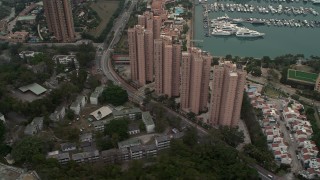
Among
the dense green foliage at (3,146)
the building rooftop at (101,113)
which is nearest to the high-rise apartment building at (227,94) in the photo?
the building rooftop at (101,113)

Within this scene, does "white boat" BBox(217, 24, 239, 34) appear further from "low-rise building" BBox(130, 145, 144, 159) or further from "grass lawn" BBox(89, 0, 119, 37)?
"low-rise building" BBox(130, 145, 144, 159)

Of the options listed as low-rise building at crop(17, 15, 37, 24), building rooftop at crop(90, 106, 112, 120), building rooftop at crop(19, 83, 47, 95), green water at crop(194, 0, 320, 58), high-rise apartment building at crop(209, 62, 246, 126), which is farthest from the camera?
low-rise building at crop(17, 15, 37, 24)

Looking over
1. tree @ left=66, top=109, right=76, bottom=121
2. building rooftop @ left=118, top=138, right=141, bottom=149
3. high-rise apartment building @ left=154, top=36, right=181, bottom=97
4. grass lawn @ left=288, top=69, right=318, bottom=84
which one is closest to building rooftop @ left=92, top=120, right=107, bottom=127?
tree @ left=66, top=109, right=76, bottom=121

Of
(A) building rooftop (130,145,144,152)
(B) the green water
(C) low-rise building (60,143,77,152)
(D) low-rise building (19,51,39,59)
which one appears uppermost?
(D) low-rise building (19,51,39,59)

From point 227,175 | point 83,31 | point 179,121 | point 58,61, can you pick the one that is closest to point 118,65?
point 58,61

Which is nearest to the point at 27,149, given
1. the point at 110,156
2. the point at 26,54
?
the point at 110,156

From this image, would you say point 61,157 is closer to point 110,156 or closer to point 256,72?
point 110,156
